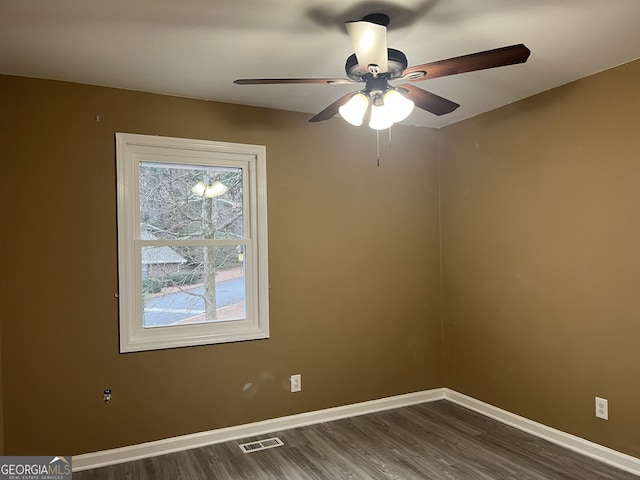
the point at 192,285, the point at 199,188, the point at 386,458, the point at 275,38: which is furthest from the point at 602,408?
the point at 199,188

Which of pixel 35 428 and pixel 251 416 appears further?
pixel 251 416

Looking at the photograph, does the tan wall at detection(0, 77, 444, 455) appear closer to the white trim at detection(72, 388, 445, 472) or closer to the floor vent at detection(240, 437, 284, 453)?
the white trim at detection(72, 388, 445, 472)

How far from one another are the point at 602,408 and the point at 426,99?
7.42 ft

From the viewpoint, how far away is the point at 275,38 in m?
2.48

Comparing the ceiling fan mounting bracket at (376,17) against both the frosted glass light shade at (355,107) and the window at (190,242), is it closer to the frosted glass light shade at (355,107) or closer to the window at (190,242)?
the frosted glass light shade at (355,107)

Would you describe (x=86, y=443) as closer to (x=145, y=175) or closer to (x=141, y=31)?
(x=145, y=175)

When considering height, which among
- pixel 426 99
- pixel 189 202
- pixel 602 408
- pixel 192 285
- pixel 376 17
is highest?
pixel 376 17

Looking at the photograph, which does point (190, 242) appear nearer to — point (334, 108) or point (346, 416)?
point (334, 108)

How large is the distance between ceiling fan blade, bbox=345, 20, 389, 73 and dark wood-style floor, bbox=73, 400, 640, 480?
92.9 inches

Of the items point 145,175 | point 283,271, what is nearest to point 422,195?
point 283,271

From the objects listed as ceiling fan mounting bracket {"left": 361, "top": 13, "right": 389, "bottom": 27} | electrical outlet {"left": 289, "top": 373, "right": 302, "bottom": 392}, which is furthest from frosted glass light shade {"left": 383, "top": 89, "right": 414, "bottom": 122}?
electrical outlet {"left": 289, "top": 373, "right": 302, "bottom": 392}

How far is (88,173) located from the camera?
3.12 m

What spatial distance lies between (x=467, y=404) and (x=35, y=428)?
127 inches

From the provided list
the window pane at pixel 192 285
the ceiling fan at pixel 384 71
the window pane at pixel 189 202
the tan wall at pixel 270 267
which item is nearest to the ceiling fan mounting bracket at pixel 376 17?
the ceiling fan at pixel 384 71
